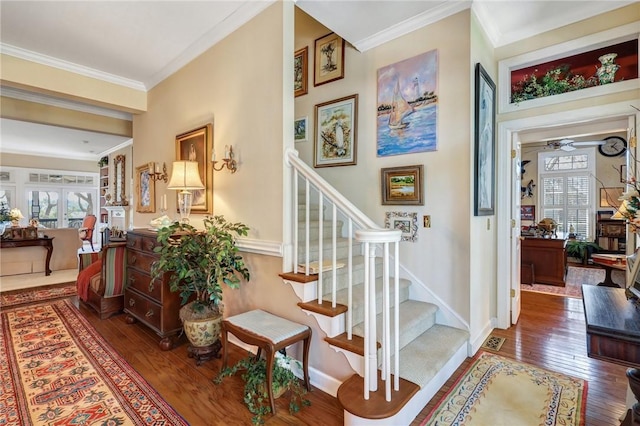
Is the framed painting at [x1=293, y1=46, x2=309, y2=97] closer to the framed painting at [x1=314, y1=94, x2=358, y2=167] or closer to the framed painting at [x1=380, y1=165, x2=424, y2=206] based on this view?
the framed painting at [x1=314, y1=94, x2=358, y2=167]

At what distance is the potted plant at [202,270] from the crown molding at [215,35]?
183 cm

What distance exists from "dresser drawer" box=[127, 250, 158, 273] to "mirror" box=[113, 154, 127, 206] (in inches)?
129

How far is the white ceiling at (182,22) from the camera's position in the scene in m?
2.56

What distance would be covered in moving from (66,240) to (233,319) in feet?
19.2

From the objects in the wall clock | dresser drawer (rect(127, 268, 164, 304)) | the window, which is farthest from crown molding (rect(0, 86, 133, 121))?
the wall clock

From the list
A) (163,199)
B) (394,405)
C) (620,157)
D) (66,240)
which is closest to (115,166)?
(66,240)

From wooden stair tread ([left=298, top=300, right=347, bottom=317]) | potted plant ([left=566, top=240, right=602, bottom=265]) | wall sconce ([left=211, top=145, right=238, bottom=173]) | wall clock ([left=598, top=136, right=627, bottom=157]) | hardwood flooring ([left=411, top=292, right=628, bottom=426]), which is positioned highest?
wall clock ([left=598, top=136, right=627, bottom=157])

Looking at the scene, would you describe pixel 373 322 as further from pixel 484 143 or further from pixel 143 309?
pixel 143 309

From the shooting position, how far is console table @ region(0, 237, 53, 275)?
523cm

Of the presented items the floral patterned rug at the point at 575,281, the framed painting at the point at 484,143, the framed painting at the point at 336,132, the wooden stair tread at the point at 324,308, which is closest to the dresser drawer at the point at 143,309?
the wooden stair tread at the point at 324,308

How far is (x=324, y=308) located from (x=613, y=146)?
8.59m

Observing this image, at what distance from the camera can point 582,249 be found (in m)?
6.66

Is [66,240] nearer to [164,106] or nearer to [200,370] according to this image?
[164,106]

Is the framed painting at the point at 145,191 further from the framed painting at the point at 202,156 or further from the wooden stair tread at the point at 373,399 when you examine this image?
the wooden stair tread at the point at 373,399
